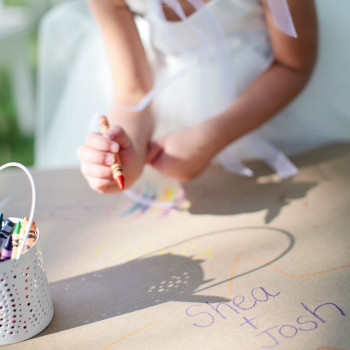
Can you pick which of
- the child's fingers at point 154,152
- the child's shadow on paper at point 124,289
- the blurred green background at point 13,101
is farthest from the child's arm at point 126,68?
the blurred green background at point 13,101

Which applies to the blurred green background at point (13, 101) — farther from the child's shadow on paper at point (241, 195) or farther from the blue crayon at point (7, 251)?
the blue crayon at point (7, 251)

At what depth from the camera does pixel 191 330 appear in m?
0.39

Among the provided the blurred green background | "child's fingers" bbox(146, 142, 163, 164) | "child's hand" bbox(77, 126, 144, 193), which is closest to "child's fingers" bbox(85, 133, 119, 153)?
"child's hand" bbox(77, 126, 144, 193)

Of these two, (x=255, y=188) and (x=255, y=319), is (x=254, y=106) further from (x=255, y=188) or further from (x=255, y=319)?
(x=255, y=319)

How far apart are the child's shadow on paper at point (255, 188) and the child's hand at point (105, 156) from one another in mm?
113

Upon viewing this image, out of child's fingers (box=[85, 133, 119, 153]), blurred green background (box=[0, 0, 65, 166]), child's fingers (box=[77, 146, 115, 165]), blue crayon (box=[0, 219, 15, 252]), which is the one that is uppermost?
child's fingers (box=[85, 133, 119, 153])

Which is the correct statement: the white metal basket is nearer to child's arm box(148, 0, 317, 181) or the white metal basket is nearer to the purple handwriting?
the purple handwriting

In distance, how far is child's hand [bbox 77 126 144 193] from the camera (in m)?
0.52

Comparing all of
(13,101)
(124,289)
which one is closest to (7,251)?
(124,289)

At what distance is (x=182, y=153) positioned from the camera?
25.0 inches

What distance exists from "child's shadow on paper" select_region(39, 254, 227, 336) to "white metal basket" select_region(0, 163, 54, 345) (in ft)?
0.06

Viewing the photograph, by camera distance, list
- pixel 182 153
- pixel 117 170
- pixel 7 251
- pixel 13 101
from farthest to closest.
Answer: pixel 13 101
pixel 182 153
pixel 117 170
pixel 7 251

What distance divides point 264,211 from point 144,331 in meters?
0.25

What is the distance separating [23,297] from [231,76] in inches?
19.2
